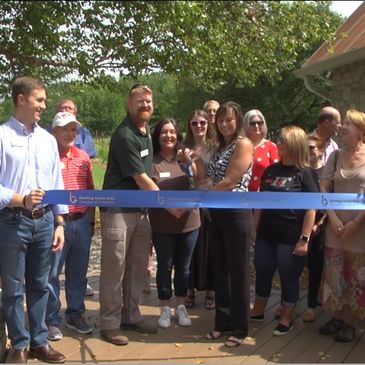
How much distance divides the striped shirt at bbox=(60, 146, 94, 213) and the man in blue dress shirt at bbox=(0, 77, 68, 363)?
613 millimetres

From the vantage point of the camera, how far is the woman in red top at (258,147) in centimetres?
536

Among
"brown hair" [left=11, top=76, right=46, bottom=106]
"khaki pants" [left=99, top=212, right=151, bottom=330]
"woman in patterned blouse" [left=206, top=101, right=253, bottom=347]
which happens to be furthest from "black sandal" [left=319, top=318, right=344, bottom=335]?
"brown hair" [left=11, top=76, right=46, bottom=106]

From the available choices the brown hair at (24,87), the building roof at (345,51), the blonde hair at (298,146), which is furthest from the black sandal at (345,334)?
the building roof at (345,51)

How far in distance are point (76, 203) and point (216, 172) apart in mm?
1179

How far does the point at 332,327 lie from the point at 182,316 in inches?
52.9

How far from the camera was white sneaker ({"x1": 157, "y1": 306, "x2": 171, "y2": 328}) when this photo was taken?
501cm

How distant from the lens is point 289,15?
9.81 ft

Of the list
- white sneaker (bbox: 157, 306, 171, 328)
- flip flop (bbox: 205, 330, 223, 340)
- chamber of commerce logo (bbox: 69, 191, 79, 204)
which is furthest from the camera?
white sneaker (bbox: 157, 306, 171, 328)

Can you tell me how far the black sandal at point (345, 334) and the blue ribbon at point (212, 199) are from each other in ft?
3.58

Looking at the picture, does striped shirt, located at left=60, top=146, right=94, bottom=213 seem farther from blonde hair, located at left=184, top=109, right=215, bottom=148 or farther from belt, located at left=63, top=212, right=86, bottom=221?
blonde hair, located at left=184, top=109, right=215, bottom=148

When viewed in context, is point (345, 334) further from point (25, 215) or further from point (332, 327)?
point (25, 215)

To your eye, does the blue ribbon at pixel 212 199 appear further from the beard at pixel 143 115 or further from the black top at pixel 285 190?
the beard at pixel 143 115

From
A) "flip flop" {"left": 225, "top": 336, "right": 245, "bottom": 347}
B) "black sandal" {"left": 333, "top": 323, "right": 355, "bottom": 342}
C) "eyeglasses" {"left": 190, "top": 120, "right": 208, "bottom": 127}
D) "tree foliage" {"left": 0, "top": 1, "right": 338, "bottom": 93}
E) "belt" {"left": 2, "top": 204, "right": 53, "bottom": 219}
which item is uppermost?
"tree foliage" {"left": 0, "top": 1, "right": 338, "bottom": 93}

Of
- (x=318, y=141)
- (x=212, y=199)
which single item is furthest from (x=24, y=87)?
(x=318, y=141)
